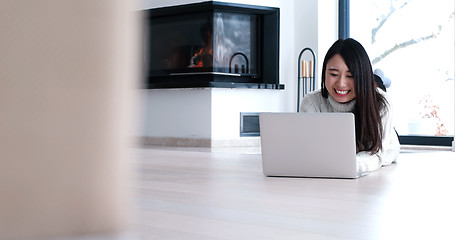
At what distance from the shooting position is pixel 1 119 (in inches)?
23.0

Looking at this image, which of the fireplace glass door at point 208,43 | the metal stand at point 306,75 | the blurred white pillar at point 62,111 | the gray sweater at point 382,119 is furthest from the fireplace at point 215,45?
the blurred white pillar at point 62,111

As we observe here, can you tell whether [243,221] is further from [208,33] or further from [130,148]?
[208,33]

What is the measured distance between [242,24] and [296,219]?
5258 mm

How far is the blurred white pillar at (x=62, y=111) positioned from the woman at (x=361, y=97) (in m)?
2.55

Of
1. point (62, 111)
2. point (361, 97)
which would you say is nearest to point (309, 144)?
point (361, 97)

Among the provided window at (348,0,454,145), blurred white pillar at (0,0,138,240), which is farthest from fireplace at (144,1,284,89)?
blurred white pillar at (0,0,138,240)

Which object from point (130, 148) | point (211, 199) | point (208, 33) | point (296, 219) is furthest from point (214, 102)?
point (130, 148)

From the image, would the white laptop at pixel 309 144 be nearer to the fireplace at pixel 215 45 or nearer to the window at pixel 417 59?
the fireplace at pixel 215 45

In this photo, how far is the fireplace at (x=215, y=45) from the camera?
6.62 metres

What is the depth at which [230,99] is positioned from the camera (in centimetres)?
673

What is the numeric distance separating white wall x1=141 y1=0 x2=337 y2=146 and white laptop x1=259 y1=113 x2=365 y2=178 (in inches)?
145

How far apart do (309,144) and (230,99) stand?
389 cm

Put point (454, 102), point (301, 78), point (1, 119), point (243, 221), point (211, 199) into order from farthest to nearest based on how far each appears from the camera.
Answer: point (301, 78), point (454, 102), point (211, 199), point (243, 221), point (1, 119)

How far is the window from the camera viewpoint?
6.54m
